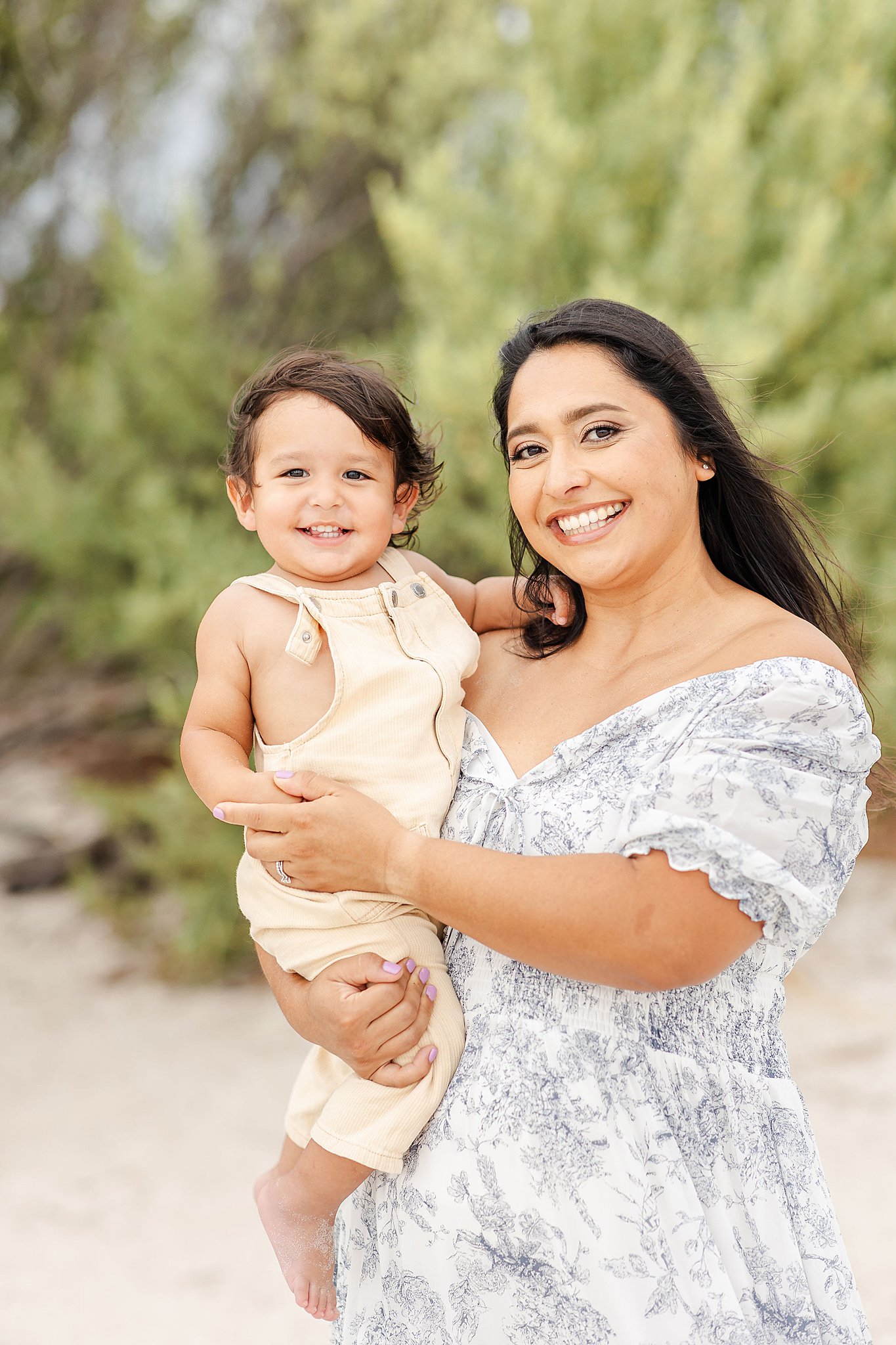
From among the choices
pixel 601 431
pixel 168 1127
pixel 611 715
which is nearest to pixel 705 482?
pixel 601 431

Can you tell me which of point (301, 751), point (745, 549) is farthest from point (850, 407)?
point (301, 751)

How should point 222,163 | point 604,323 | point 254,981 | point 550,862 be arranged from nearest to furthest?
point 550,862
point 604,323
point 254,981
point 222,163

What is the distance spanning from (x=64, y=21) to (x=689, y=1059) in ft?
18.9

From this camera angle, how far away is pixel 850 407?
4570mm

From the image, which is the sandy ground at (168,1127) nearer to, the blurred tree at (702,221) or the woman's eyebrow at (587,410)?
the blurred tree at (702,221)

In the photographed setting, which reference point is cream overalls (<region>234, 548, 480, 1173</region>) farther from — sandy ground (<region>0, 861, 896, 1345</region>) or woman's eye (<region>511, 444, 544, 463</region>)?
sandy ground (<region>0, 861, 896, 1345</region>)

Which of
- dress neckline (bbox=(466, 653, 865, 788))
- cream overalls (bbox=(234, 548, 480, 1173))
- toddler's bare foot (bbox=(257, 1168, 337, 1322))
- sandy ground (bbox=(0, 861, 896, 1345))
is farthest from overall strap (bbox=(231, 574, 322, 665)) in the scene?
sandy ground (bbox=(0, 861, 896, 1345))

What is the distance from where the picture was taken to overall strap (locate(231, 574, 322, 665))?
1.57 metres

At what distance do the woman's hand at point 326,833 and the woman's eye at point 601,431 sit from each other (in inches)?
21.8

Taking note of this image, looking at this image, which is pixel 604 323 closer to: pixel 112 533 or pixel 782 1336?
pixel 782 1336

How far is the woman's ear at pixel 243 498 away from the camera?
178 cm

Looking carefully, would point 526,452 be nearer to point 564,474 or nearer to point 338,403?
point 564,474

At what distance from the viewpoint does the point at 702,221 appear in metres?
4.34

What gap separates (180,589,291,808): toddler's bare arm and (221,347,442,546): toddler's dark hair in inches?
10.1
